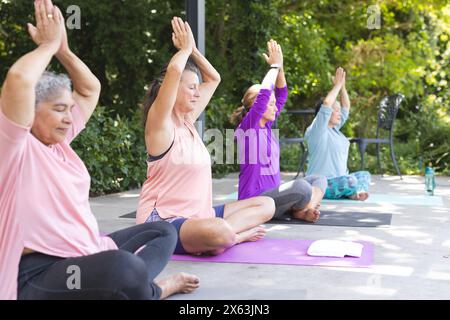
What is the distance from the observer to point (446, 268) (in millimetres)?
3643

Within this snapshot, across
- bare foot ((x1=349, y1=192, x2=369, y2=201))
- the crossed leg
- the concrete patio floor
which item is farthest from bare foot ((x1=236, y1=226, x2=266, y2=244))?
bare foot ((x1=349, y1=192, x2=369, y2=201))

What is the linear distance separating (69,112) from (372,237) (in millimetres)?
2619

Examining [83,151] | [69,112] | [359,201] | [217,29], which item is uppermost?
[217,29]

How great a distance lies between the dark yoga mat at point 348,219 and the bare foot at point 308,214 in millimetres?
32

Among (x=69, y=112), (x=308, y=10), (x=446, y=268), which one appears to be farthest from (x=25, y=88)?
(x=308, y=10)

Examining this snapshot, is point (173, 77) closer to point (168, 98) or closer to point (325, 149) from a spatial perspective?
point (168, 98)

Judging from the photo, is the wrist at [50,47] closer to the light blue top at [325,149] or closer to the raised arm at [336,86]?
the raised arm at [336,86]

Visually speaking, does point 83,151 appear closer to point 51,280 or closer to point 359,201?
point 359,201

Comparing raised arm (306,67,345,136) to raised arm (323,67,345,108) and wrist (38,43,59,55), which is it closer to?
raised arm (323,67,345,108)

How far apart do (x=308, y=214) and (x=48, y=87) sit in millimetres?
3011

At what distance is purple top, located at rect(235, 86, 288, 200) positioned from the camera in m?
4.85

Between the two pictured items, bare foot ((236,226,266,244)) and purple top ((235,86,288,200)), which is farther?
purple top ((235,86,288,200))

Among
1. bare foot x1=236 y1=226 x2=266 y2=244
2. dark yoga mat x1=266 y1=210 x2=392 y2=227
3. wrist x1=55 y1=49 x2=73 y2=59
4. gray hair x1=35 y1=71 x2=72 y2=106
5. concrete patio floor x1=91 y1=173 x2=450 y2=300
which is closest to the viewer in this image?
gray hair x1=35 y1=71 x2=72 y2=106

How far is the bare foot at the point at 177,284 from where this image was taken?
291 centimetres
